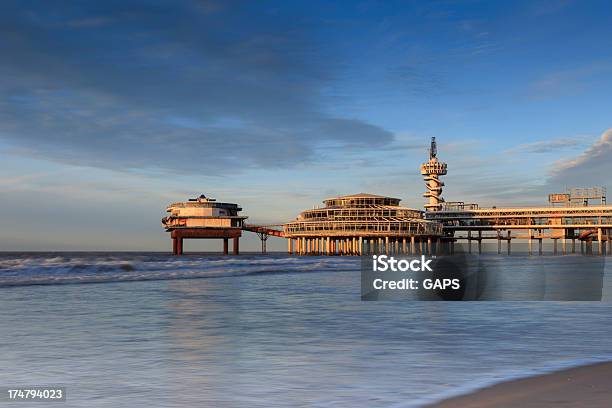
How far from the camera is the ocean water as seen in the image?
912 centimetres

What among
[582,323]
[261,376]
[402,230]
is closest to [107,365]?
[261,376]

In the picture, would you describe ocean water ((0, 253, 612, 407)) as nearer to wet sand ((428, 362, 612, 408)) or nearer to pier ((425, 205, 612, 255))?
wet sand ((428, 362, 612, 408))

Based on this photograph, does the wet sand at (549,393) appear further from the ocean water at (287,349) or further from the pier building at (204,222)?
the pier building at (204,222)


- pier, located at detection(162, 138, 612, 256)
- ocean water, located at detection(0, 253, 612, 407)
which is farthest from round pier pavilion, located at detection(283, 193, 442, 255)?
ocean water, located at detection(0, 253, 612, 407)

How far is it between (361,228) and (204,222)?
43211 mm

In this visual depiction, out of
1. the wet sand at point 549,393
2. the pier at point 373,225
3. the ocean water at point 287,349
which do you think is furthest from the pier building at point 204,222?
the wet sand at point 549,393

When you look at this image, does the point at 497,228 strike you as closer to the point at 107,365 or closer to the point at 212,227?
the point at 212,227

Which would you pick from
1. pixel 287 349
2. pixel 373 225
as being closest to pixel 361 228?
pixel 373 225

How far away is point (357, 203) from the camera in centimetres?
17575

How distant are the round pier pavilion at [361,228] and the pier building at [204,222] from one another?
46.2 ft

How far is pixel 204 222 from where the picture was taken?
7160 inches

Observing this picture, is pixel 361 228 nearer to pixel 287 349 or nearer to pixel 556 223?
pixel 556 223

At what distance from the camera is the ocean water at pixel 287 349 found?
9125 millimetres

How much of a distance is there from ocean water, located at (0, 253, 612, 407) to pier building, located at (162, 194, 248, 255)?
514 feet
